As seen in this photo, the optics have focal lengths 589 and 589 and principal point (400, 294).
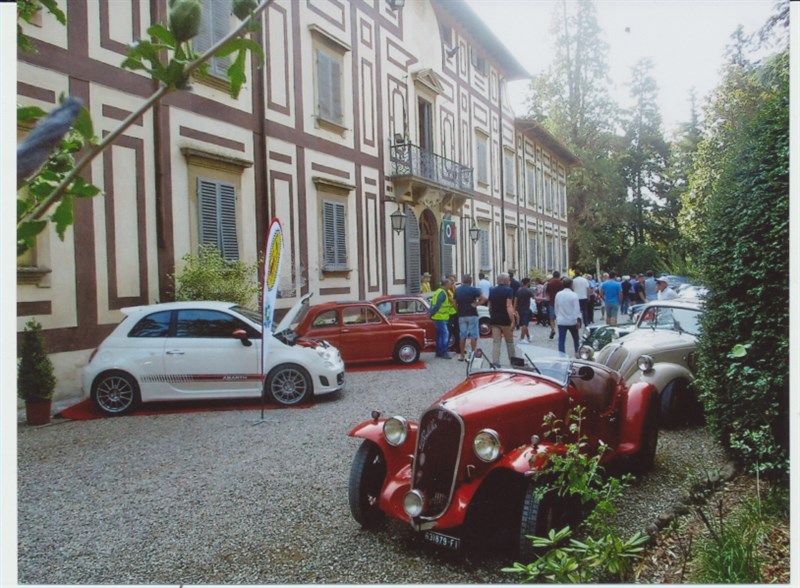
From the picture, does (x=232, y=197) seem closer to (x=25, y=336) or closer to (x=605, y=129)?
(x=25, y=336)

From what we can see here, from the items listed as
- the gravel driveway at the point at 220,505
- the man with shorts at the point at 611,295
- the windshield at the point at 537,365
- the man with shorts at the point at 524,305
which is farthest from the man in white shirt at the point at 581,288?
the windshield at the point at 537,365

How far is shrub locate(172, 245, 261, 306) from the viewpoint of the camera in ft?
26.7

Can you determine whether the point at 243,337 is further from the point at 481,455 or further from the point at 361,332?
the point at 481,455

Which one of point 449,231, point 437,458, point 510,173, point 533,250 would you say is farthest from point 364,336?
point 533,250

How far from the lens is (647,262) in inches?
792

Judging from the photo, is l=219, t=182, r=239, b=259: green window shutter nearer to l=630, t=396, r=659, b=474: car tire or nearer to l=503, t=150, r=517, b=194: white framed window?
l=630, t=396, r=659, b=474: car tire

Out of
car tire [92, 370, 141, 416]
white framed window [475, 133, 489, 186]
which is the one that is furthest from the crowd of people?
white framed window [475, 133, 489, 186]

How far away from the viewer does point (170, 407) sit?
714cm

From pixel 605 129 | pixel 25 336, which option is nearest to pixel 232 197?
pixel 25 336

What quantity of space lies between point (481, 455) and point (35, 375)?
4.86 m

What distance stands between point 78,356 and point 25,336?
99 centimetres

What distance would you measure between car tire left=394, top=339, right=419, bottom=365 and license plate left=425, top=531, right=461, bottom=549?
6933 millimetres

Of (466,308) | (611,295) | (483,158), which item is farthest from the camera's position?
(483,158)

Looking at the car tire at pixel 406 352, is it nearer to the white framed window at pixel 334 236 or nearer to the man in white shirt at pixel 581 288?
the white framed window at pixel 334 236
